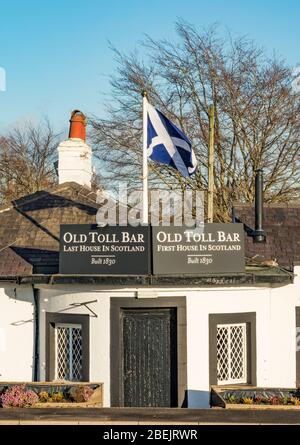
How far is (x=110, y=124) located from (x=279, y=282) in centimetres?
1825

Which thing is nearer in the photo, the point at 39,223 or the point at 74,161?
the point at 39,223

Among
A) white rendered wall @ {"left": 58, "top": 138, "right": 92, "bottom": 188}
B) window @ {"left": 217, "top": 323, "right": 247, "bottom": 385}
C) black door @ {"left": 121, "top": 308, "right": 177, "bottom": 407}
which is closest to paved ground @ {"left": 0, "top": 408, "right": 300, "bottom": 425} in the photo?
black door @ {"left": 121, "top": 308, "right": 177, "bottom": 407}

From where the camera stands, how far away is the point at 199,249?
11609 millimetres

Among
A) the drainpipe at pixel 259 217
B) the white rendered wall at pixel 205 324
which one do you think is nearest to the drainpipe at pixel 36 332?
the white rendered wall at pixel 205 324

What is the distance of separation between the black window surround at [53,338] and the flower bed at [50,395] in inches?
31.8

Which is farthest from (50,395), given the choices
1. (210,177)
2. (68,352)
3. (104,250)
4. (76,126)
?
Result: (76,126)

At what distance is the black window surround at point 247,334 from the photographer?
11922 mm

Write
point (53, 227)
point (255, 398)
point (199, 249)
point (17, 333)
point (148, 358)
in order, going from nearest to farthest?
point (255, 398), point (199, 249), point (148, 358), point (17, 333), point (53, 227)

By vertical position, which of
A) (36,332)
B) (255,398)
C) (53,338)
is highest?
(36,332)

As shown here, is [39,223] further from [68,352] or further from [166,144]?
[166,144]

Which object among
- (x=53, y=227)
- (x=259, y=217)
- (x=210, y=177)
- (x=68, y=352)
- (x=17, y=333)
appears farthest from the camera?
(x=53, y=227)

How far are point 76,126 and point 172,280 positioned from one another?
8.38 m

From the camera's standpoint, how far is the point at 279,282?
1195 cm

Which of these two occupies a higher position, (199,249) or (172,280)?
(199,249)
